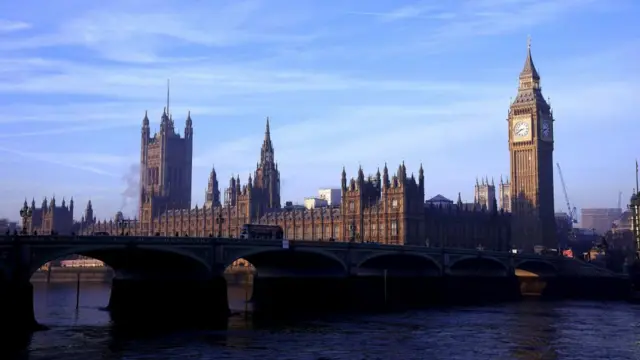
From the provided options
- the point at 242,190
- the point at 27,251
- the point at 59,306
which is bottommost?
the point at 59,306

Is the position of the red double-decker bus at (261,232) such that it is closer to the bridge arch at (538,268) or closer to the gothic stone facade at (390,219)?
the gothic stone facade at (390,219)

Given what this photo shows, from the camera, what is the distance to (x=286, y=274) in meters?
99.2

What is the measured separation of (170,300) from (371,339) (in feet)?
88.9

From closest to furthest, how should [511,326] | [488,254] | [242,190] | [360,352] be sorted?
[360,352]
[511,326]
[488,254]
[242,190]

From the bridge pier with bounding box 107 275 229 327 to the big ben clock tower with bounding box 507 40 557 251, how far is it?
112 m

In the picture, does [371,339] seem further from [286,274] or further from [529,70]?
[529,70]

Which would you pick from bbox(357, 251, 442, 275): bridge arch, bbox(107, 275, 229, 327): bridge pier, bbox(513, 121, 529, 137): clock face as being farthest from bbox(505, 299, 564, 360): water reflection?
bbox(513, 121, 529, 137): clock face

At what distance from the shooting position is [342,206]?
15900 cm

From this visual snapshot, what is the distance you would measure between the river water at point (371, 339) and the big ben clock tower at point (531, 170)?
314 feet

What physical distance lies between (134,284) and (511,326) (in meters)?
38.5

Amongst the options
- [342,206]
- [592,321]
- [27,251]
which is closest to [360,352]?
[27,251]

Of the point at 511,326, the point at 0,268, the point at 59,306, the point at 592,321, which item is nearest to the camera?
the point at 0,268

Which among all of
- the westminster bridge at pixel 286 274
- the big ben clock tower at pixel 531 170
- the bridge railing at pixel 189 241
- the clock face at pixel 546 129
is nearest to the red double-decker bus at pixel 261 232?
the westminster bridge at pixel 286 274

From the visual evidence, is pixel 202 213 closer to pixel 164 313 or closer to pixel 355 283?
pixel 355 283
